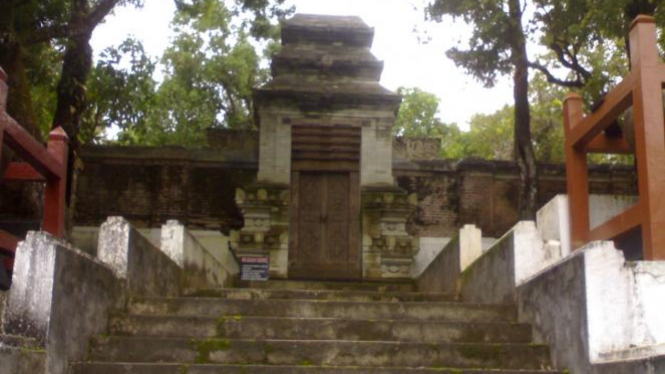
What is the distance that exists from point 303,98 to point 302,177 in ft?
4.23

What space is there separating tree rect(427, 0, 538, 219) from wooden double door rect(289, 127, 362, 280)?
263cm

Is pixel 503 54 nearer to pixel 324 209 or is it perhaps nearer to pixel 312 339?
pixel 324 209

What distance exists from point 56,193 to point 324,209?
5.12 m

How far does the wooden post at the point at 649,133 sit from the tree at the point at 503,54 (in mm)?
6977

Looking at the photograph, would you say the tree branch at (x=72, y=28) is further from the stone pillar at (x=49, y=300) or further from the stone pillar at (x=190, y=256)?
the stone pillar at (x=49, y=300)

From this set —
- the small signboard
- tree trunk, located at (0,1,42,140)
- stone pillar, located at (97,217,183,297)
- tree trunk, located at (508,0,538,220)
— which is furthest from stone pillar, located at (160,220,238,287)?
tree trunk, located at (508,0,538,220)

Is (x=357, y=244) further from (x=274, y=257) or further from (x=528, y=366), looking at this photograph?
(x=528, y=366)

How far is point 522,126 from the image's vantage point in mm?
15406

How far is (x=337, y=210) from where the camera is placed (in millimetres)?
14258

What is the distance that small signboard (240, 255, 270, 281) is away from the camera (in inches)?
544

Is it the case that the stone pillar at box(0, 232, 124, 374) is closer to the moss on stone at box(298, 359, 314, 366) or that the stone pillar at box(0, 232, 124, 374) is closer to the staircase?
the staircase

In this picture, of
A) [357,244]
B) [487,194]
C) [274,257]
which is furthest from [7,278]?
[487,194]

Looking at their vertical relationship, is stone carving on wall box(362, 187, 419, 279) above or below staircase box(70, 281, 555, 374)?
above

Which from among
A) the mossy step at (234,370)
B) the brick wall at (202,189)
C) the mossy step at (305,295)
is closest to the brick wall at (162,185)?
the brick wall at (202,189)
